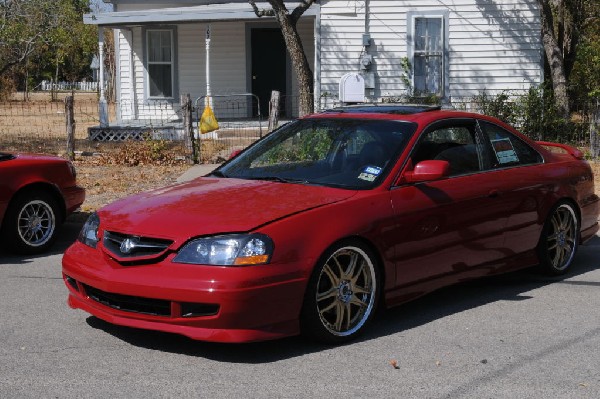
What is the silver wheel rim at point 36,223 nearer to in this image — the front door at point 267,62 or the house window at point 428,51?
the house window at point 428,51

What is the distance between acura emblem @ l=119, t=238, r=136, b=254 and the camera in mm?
5504

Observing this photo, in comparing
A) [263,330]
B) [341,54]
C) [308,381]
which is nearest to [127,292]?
[263,330]

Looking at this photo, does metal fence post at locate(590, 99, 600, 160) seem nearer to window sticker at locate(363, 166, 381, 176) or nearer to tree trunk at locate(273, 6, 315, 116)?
tree trunk at locate(273, 6, 315, 116)

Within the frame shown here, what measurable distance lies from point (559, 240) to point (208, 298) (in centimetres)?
382

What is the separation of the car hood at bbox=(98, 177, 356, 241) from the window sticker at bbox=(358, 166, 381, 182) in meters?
0.26

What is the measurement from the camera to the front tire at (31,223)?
8.84 metres

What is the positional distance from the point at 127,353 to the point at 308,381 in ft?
4.04

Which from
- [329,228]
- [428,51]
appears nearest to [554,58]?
[428,51]

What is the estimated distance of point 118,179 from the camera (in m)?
14.2

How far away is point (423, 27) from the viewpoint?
20156mm

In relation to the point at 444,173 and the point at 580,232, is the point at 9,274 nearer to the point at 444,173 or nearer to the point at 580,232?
the point at 444,173

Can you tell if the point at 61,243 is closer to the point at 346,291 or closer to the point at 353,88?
the point at 346,291

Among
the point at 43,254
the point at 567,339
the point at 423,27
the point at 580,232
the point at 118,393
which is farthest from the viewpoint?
the point at 423,27

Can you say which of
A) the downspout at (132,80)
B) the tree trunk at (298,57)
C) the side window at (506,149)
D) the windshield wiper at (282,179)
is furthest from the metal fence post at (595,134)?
the downspout at (132,80)
